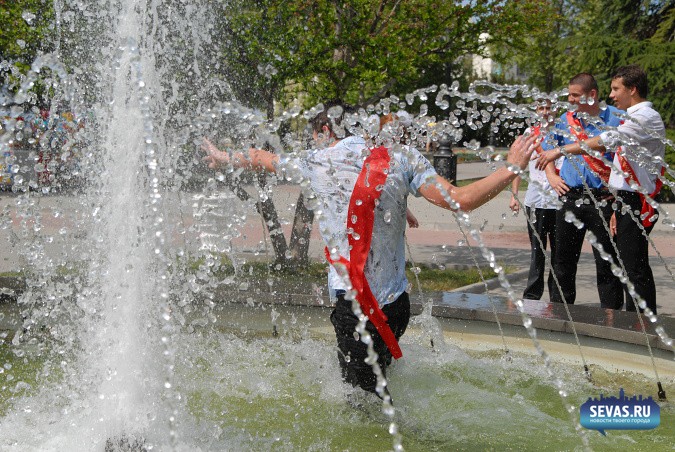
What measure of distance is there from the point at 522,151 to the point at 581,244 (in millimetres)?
3413

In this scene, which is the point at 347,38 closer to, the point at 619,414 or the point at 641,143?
the point at 641,143

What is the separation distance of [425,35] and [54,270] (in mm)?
Answer: 4728

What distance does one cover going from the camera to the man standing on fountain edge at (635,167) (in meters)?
5.72

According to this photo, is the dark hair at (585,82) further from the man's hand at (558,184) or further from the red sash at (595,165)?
the man's hand at (558,184)

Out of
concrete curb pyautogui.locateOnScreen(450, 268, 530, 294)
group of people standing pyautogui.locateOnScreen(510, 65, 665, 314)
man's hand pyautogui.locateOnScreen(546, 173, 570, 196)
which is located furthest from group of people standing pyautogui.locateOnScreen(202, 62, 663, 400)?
concrete curb pyautogui.locateOnScreen(450, 268, 530, 294)

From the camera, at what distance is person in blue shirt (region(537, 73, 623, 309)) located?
20.7 feet

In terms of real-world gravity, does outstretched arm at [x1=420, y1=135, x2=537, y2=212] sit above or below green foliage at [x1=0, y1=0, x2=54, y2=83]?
below

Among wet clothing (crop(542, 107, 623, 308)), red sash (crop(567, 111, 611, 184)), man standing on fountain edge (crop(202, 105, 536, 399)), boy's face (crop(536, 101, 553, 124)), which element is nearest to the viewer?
man standing on fountain edge (crop(202, 105, 536, 399))

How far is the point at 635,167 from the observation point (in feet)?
19.5

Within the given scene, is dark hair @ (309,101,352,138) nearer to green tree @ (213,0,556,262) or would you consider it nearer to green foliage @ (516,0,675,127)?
green tree @ (213,0,556,262)

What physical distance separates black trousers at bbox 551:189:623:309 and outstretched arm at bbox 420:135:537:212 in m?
2.91

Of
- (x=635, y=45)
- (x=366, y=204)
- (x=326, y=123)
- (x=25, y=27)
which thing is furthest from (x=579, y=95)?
(x=635, y=45)

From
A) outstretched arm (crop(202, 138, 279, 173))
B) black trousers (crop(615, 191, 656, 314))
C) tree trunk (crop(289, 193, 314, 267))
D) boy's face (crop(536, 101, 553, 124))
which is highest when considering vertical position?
boy's face (crop(536, 101, 553, 124))

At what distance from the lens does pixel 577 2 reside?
35.5 meters
